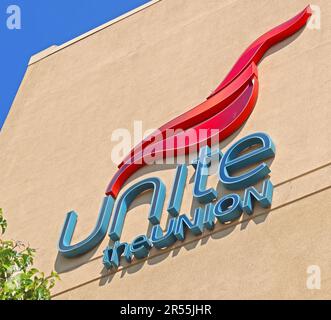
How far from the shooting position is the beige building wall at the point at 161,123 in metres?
16.7

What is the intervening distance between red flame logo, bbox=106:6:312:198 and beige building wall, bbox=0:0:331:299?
21 cm

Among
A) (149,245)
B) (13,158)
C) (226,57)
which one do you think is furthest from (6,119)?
(149,245)

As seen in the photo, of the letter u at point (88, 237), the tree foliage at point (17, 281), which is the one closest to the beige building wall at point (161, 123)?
the letter u at point (88, 237)

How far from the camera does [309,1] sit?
68.5ft

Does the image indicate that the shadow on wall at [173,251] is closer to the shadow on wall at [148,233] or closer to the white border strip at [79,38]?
the shadow on wall at [148,233]

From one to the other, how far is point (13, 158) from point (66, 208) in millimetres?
3452

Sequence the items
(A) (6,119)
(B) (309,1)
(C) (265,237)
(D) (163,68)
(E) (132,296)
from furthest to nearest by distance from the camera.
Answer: (A) (6,119), (D) (163,68), (B) (309,1), (E) (132,296), (C) (265,237)

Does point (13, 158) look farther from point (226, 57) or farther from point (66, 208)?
point (226, 57)

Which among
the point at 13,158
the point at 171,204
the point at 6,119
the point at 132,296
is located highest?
the point at 6,119

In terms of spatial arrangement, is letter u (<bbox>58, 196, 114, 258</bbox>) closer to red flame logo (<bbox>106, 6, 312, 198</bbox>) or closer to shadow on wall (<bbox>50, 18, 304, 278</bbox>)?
shadow on wall (<bbox>50, 18, 304, 278</bbox>)

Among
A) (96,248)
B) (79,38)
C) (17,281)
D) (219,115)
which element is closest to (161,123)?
(219,115)

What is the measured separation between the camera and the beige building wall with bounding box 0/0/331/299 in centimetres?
1670

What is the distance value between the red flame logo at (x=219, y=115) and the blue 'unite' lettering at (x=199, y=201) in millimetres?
520

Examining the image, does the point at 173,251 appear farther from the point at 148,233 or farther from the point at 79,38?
the point at 79,38
